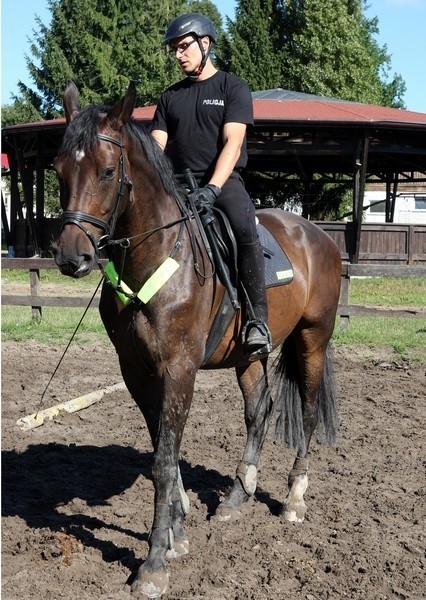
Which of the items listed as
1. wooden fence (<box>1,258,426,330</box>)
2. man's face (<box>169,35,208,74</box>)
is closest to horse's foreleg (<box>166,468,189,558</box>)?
man's face (<box>169,35,208,74</box>)

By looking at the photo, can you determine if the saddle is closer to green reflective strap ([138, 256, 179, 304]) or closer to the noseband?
green reflective strap ([138, 256, 179, 304])

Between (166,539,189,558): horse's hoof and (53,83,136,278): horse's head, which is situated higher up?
(53,83,136,278): horse's head

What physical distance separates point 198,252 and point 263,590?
1.83 meters

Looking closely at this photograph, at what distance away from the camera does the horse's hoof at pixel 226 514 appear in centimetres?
506

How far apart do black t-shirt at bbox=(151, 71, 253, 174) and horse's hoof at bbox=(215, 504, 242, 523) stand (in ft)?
7.06

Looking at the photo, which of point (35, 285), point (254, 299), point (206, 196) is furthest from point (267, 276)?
point (35, 285)

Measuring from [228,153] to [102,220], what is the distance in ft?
3.63

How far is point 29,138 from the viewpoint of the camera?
24531 millimetres

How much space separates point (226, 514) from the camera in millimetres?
5086

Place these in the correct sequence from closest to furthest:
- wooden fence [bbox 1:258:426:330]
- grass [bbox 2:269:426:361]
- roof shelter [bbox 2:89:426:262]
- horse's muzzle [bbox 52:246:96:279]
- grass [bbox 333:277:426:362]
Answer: horse's muzzle [bbox 52:246:96:279]
grass [bbox 333:277:426:362]
grass [bbox 2:269:426:361]
wooden fence [bbox 1:258:426:330]
roof shelter [bbox 2:89:426:262]

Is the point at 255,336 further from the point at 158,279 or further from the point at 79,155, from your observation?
the point at 79,155

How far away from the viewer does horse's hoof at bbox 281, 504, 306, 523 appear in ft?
16.5

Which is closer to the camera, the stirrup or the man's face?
the man's face

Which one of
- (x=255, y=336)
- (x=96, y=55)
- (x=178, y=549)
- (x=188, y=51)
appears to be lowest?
(x=178, y=549)
